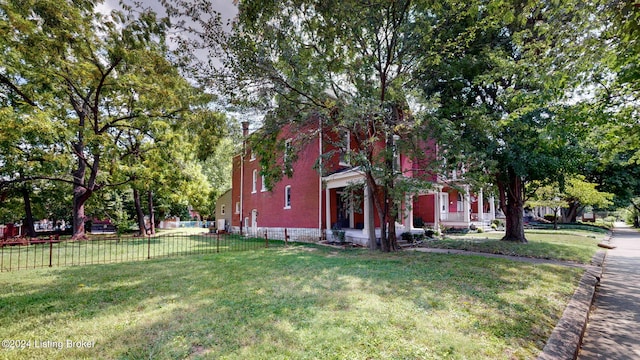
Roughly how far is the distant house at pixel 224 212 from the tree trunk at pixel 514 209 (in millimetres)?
22437

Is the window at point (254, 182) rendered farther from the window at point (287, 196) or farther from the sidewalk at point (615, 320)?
the sidewalk at point (615, 320)

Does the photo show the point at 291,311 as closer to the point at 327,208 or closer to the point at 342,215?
the point at 327,208

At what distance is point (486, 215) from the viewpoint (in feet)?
87.8

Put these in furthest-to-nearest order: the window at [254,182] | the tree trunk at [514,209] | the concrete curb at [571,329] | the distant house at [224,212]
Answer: the distant house at [224,212], the window at [254,182], the tree trunk at [514,209], the concrete curb at [571,329]

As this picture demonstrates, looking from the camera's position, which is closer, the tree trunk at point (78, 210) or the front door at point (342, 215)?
the front door at point (342, 215)

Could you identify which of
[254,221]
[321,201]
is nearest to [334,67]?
[321,201]

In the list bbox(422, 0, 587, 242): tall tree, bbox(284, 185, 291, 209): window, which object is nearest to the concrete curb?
bbox(422, 0, 587, 242): tall tree

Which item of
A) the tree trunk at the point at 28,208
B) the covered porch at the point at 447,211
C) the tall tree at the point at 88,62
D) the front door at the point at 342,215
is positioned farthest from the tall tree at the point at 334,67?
the tree trunk at the point at 28,208

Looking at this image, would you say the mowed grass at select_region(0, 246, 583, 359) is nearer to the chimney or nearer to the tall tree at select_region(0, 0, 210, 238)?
the chimney

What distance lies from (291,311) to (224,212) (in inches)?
1078

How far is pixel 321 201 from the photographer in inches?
619

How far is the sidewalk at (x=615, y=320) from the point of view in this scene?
3.74 m

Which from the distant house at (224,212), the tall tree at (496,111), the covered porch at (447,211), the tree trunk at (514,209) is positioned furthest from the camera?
the distant house at (224,212)

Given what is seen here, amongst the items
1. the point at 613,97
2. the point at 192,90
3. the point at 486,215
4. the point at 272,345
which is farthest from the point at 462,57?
the point at 486,215
